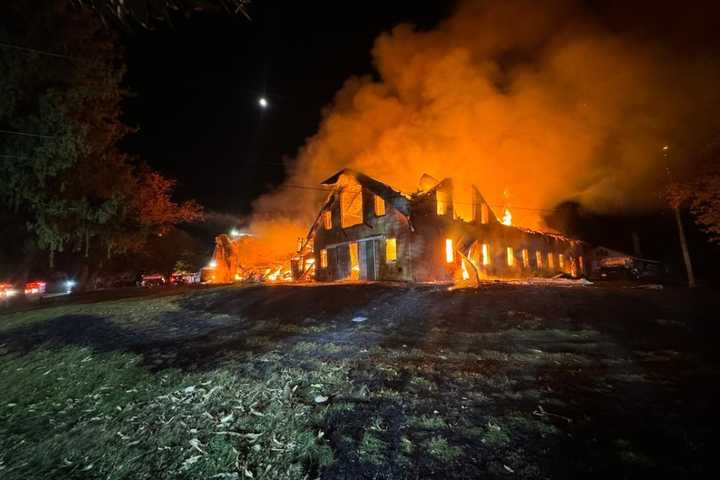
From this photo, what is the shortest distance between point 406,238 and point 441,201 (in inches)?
137

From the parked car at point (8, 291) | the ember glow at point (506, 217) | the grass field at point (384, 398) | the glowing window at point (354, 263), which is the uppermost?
the ember glow at point (506, 217)

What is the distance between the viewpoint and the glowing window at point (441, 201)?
67.5 ft

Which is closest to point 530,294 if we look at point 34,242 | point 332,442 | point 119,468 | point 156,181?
point 332,442

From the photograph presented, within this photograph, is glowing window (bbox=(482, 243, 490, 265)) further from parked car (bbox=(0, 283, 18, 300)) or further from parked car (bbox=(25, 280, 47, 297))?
parked car (bbox=(25, 280, 47, 297))

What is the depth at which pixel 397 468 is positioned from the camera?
3225 mm

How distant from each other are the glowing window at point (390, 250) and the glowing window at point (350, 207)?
10.9 ft

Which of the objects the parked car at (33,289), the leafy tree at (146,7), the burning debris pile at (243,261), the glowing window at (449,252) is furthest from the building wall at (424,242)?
the parked car at (33,289)

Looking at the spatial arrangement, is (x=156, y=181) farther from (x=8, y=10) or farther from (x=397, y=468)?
(x=397, y=468)

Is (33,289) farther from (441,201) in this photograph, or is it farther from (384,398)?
(384,398)

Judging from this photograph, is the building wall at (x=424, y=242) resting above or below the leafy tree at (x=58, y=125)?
below

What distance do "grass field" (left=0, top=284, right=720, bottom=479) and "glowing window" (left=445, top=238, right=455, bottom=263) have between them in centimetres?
1069

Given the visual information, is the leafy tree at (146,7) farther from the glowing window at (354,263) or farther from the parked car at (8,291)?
the parked car at (8,291)


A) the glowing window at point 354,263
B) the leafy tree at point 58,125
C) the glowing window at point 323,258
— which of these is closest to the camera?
the leafy tree at point 58,125

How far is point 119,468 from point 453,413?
12.6 ft
